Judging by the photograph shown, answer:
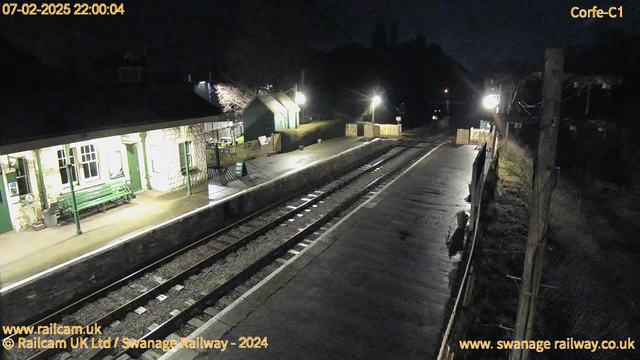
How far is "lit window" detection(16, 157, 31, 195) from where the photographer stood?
11148mm

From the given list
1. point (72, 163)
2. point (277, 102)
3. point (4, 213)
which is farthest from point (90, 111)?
point (277, 102)

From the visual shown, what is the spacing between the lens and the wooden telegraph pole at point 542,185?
14.0 feet

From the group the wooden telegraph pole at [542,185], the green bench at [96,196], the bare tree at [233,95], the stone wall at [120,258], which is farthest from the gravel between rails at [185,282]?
the bare tree at [233,95]

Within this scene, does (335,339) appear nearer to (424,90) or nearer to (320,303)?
(320,303)

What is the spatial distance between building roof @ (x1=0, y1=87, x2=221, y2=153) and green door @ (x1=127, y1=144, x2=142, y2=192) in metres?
1.67

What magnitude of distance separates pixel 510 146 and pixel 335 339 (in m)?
26.5

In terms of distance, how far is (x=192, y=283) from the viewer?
916 centimetres

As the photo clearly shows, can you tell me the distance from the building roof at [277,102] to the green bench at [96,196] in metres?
14.9

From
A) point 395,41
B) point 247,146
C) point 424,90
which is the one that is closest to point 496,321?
point 247,146

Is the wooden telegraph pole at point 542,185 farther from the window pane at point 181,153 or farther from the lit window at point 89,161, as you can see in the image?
the window pane at point 181,153

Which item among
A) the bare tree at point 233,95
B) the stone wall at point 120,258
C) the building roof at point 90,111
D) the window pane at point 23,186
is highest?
the bare tree at point 233,95

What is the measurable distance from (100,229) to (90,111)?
157 inches

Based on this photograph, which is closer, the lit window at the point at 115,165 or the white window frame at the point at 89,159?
the white window frame at the point at 89,159

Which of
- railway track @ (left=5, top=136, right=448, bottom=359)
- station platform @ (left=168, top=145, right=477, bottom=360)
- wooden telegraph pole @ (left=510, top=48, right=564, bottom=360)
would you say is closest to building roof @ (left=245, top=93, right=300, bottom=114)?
railway track @ (left=5, top=136, right=448, bottom=359)
